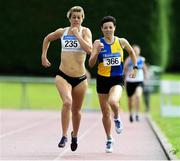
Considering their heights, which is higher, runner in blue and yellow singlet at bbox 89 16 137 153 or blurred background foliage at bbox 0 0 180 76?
runner in blue and yellow singlet at bbox 89 16 137 153

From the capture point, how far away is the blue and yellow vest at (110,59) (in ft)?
41.5

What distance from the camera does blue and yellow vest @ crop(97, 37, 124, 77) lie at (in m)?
12.6

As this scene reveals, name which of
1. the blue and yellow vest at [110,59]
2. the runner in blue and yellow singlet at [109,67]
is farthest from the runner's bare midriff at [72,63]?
the blue and yellow vest at [110,59]

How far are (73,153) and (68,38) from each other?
1870mm

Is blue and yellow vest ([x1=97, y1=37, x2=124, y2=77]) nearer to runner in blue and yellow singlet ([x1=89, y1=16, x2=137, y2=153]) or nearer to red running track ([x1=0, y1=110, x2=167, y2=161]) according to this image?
runner in blue and yellow singlet ([x1=89, y1=16, x2=137, y2=153])

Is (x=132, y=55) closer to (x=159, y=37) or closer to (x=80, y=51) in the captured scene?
(x=80, y=51)

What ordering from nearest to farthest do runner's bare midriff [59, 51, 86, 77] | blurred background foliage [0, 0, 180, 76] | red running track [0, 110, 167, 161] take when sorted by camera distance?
red running track [0, 110, 167, 161], runner's bare midriff [59, 51, 86, 77], blurred background foliage [0, 0, 180, 76]

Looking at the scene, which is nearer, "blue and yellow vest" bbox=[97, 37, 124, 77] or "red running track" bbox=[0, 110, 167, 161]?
"red running track" bbox=[0, 110, 167, 161]

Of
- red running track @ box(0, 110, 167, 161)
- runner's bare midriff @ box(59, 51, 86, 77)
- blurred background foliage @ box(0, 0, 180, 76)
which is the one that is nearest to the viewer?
red running track @ box(0, 110, 167, 161)

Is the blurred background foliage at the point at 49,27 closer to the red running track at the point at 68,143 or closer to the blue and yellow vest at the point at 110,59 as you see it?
the red running track at the point at 68,143

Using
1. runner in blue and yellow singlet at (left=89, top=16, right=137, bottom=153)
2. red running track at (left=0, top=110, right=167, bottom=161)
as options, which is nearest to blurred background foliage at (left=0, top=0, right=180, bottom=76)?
red running track at (left=0, top=110, right=167, bottom=161)

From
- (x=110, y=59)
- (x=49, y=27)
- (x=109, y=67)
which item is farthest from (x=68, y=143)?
(x=49, y=27)

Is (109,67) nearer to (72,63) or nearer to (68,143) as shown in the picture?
(72,63)

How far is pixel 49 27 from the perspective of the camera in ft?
141
